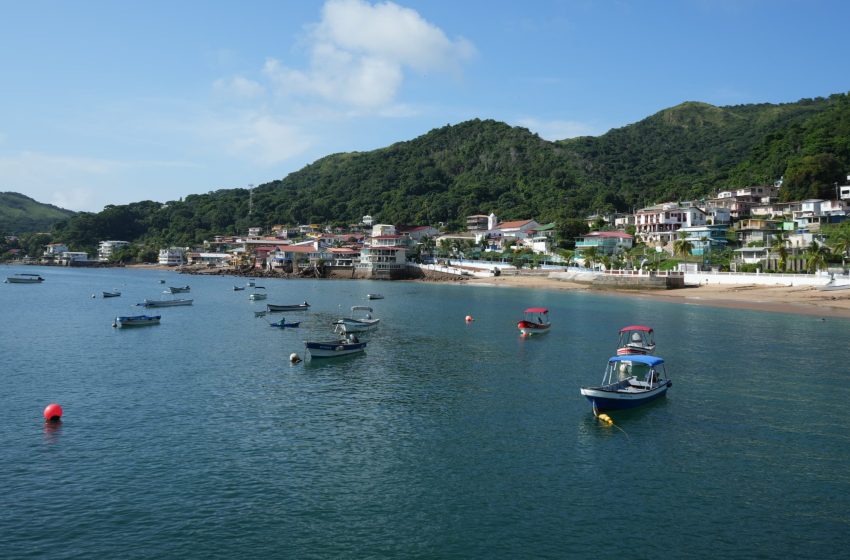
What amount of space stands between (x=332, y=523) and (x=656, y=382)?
20527mm

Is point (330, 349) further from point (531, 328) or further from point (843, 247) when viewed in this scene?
point (843, 247)

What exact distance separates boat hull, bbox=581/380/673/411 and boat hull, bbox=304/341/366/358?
19.2 meters

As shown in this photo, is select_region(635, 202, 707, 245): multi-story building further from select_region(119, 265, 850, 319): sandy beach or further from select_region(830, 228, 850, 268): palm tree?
select_region(830, 228, 850, 268): palm tree

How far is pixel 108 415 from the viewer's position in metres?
26.8

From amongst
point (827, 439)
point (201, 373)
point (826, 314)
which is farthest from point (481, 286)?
point (827, 439)

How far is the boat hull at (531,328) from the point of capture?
5312 cm

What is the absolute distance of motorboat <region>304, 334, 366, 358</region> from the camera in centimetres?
4084

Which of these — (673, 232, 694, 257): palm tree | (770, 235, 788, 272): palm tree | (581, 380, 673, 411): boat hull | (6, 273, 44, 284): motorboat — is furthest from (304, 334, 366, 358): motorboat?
(6, 273, 44, 284): motorboat

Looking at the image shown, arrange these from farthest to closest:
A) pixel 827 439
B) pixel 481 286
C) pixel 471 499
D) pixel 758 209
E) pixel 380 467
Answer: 1. pixel 758 209
2. pixel 481 286
3. pixel 827 439
4. pixel 380 467
5. pixel 471 499

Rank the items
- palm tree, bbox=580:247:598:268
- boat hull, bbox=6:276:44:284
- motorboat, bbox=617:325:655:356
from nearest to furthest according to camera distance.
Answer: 1. motorboat, bbox=617:325:655:356
2. palm tree, bbox=580:247:598:268
3. boat hull, bbox=6:276:44:284

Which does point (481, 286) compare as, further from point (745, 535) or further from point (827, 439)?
point (745, 535)

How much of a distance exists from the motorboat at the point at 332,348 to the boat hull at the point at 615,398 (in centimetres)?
1921

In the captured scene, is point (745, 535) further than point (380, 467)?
No

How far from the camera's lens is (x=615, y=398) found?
92.0ft
